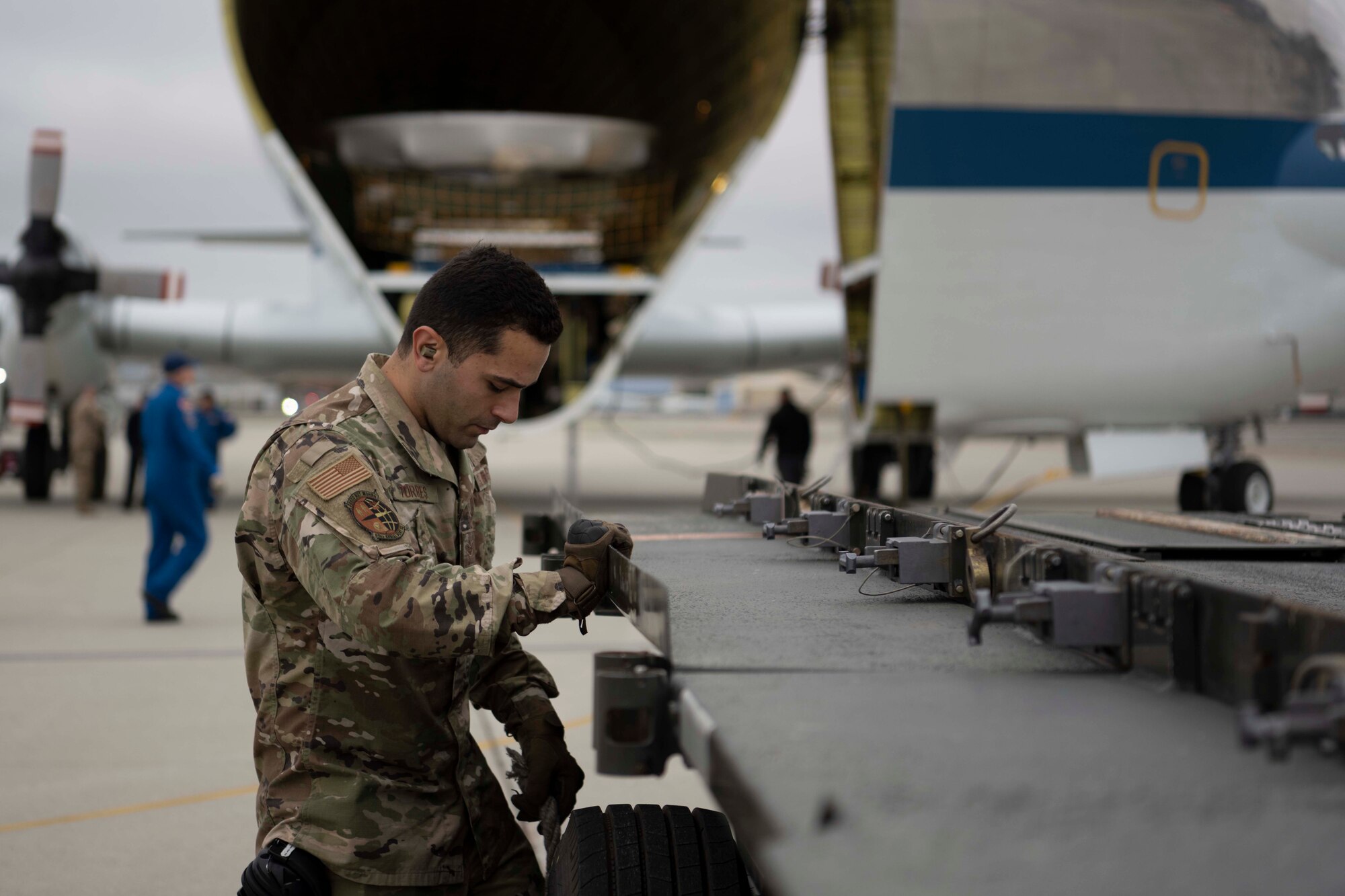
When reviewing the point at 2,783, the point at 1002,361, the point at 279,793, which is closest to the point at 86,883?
the point at 2,783

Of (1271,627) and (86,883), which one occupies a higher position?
(1271,627)

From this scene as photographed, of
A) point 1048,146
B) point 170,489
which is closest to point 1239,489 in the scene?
point 1048,146

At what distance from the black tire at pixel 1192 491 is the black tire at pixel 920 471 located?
11.5 feet

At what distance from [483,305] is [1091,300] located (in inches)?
334

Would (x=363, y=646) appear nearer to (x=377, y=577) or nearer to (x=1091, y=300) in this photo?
(x=377, y=577)

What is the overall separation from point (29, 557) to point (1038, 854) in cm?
1147

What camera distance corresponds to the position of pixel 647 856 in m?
2.01

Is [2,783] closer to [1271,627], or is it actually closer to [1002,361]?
[1271,627]

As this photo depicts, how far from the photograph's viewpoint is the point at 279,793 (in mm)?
2121

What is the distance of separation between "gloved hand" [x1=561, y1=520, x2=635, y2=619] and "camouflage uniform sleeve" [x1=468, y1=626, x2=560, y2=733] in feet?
1.19

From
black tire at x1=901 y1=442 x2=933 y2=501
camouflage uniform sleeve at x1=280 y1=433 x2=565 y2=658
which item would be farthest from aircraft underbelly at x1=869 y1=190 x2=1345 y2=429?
camouflage uniform sleeve at x1=280 y1=433 x2=565 y2=658

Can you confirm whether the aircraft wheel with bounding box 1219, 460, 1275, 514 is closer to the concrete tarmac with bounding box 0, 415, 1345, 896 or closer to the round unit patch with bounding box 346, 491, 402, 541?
the concrete tarmac with bounding box 0, 415, 1345, 896

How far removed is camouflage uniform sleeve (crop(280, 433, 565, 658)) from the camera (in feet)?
5.98

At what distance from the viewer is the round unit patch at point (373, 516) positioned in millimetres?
1913
